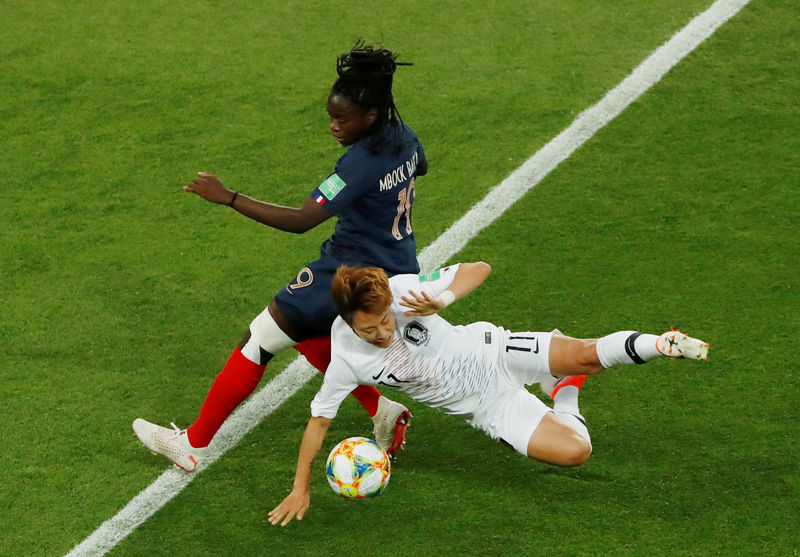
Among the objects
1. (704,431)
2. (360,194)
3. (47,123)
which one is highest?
(360,194)

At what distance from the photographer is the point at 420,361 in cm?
475

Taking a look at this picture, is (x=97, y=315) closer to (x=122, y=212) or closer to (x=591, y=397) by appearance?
(x=122, y=212)

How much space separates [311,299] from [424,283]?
0.53 meters

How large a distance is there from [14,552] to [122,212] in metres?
2.70

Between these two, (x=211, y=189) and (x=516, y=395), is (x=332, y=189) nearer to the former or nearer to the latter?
(x=211, y=189)

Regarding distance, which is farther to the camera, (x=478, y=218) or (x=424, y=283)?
(x=478, y=218)

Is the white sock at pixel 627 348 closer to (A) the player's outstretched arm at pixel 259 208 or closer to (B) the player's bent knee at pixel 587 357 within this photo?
(B) the player's bent knee at pixel 587 357

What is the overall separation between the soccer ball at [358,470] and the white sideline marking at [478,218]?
82 centimetres

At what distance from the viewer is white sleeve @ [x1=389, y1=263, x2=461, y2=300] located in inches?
184

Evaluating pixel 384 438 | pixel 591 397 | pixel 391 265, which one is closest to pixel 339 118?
pixel 391 265

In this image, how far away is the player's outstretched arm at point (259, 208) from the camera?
4578 mm

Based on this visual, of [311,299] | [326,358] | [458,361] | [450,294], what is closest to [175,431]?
[326,358]

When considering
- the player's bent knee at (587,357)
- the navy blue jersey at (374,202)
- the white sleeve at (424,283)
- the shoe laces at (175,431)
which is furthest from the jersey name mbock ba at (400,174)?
the shoe laces at (175,431)

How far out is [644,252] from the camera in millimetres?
6359
